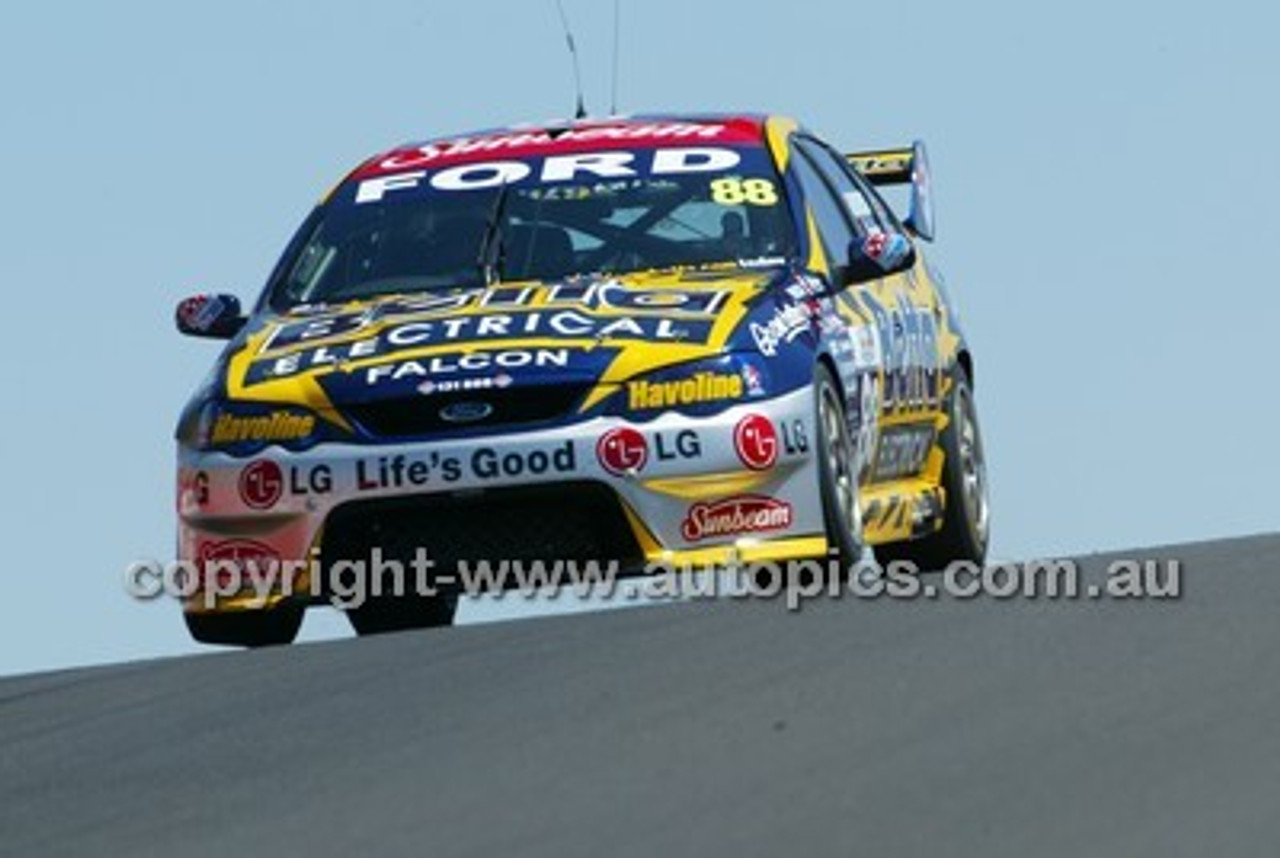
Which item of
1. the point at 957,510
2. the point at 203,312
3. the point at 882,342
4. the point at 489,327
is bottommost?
the point at 957,510

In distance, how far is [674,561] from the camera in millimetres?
11438

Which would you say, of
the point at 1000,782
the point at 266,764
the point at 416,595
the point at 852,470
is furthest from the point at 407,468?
the point at 1000,782

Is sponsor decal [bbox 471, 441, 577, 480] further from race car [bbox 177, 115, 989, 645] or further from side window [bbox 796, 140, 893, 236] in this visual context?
side window [bbox 796, 140, 893, 236]

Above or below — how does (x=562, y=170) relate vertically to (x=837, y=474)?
above

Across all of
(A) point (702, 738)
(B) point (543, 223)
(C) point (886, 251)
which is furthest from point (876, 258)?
(A) point (702, 738)

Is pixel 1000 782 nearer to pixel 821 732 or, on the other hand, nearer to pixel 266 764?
pixel 821 732

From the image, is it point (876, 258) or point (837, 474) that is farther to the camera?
point (876, 258)

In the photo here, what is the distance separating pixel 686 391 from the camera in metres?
11.4

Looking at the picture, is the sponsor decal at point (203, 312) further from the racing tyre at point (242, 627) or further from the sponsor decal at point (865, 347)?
the sponsor decal at point (865, 347)

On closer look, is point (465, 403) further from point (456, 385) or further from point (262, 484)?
point (262, 484)

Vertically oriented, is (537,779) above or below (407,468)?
above

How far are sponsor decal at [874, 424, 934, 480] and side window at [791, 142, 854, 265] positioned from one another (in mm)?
543

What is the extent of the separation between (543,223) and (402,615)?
1.27 metres

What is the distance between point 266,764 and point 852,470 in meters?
4.23
